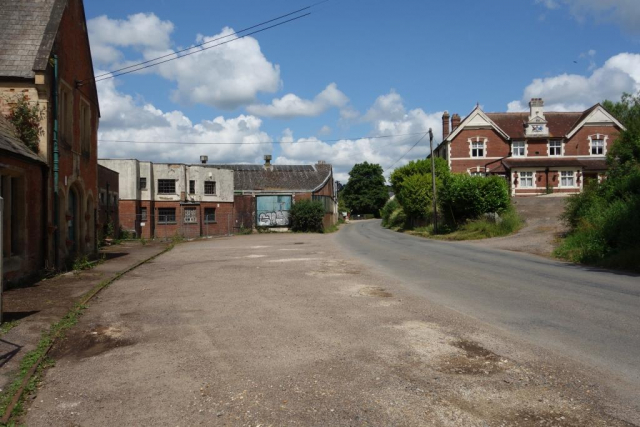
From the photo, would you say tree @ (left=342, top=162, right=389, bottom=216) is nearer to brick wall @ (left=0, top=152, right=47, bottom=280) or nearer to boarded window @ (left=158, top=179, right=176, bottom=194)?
boarded window @ (left=158, top=179, right=176, bottom=194)

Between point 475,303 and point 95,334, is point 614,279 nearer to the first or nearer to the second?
point 475,303

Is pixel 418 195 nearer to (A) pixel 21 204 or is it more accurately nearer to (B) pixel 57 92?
(B) pixel 57 92

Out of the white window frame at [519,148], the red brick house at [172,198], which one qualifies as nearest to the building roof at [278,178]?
the red brick house at [172,198]

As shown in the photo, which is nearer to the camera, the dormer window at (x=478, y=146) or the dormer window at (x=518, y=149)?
the dormer window at (x=518, y=149)

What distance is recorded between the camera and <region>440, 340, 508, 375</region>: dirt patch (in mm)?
5329

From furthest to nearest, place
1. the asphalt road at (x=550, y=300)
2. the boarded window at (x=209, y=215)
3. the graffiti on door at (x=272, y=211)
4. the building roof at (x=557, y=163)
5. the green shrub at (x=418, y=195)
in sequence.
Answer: the building roof at (x=557, y=163)
the graffiti on door at (x=272, y=211)
the boarded window at (x=209, y=215)
the green shrub at (x=418, y=195)
the asphalt road at (x=550, y=300)

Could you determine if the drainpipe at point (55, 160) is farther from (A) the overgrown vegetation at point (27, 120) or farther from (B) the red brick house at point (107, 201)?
(B) the red brick house at point (107, 201)

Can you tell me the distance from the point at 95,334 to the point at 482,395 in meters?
5.51

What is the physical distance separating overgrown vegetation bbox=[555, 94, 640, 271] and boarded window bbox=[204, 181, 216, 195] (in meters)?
29.8

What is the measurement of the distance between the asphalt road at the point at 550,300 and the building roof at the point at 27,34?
11546 millimetres

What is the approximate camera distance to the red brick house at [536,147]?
49.7 m

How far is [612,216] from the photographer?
17.9 metres

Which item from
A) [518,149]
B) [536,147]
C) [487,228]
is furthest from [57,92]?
[536,147]

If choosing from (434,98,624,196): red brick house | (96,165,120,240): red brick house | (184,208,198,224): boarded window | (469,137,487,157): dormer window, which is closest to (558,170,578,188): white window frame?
(434,98,624,196): red brick house
